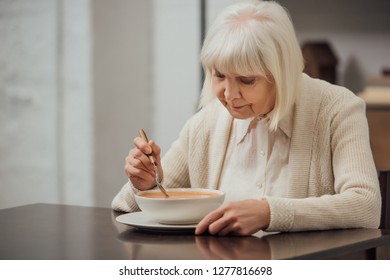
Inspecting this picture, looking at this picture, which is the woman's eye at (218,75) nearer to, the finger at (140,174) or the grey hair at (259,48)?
the grey hair at (259,48)

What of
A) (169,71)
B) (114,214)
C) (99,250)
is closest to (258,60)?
(114,214)

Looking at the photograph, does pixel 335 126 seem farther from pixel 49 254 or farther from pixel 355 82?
pixel 355 82

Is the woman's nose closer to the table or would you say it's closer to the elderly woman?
the elderly woman

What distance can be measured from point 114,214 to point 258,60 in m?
0.47

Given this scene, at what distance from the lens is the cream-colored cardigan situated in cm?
147

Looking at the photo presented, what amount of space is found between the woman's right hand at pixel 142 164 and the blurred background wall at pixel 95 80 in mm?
1760

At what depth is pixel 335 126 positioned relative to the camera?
1743mm

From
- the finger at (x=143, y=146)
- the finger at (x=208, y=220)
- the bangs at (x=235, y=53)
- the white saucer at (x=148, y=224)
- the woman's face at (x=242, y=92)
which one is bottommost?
the white saucer at (x=148, y=224)

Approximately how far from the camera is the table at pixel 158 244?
4.04ft

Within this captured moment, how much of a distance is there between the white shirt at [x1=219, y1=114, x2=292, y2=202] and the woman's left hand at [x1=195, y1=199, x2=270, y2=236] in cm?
39

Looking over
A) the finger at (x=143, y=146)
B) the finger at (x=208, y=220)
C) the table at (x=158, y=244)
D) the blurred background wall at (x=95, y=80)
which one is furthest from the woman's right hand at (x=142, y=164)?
the blurred background wall at (x=95, y=80)

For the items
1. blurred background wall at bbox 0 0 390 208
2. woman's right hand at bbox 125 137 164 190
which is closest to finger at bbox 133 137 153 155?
woman's right hand at bbox 125 137 164 190

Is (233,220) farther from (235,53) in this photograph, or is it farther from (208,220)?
(235,53)

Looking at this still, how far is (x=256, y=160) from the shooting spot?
1821 millimetres
